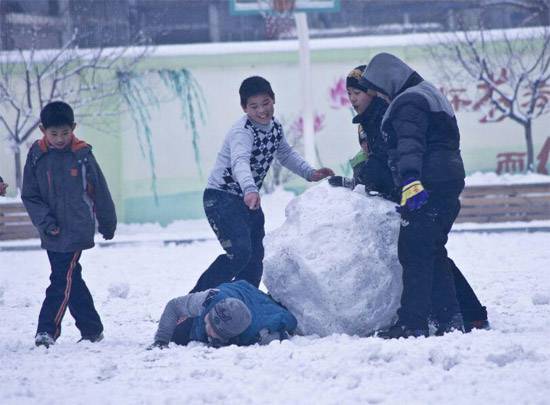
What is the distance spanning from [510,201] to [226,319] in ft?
35.8

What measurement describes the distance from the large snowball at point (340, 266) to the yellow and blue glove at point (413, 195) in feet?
1.78

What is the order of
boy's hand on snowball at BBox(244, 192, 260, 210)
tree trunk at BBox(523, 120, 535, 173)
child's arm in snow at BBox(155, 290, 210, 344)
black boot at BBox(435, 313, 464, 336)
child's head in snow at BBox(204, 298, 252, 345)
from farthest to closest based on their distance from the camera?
tree trunk at BBox(523, 120, 535, 173), boy's hand on snowball at BBox(244, 192, 260, 210), black boot at BBox(435, 313, 464, 336), child's arm in snow at BBox(155, 290, 210, 344), child's head in snow at BBox(204, 298, 252, 345)

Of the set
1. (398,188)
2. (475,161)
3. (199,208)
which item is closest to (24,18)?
(199,208)

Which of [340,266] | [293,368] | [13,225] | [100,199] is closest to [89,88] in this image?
[13,225]

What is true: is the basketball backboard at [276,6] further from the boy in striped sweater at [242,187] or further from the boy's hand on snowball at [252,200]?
the boy's hand on snowball at [252,200]

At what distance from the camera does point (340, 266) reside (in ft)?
19.4

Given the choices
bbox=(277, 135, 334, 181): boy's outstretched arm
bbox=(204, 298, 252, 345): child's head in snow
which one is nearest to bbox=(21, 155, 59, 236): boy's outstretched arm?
bbox=(204, 298, 252, 345): child's head in snow

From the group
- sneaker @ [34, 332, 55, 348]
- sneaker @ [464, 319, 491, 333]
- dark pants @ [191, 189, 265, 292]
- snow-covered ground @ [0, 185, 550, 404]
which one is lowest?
sneaker @ [464, 319, 491, 333]

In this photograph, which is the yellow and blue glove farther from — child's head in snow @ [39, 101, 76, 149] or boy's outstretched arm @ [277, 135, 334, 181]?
child's head in snow @ [39, 101, 76, 149]

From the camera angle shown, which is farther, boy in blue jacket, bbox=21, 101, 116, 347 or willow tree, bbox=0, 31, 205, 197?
willow tree, bbox=0, 31, 205, 197

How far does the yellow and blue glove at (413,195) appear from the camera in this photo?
18.1ft

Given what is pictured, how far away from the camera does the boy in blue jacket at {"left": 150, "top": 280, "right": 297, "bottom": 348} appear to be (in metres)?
5.45

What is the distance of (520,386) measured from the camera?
4.25 m

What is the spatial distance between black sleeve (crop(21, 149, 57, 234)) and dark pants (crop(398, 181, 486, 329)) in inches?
83.7
